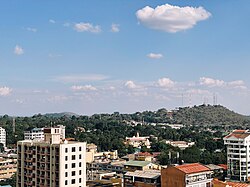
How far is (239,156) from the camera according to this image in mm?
44000

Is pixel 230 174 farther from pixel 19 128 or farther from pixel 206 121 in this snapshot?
pixel 206 121

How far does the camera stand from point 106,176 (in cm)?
4400

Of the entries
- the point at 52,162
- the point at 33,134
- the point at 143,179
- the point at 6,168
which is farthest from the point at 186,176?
the point at 33,134

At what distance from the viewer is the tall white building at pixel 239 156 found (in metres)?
43.8

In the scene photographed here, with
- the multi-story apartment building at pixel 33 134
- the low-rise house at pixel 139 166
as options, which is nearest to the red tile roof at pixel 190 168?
the low-rise house at pixel 139 166

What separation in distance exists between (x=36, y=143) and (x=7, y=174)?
1242 inches

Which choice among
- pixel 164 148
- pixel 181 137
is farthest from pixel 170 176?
pixel 181 137

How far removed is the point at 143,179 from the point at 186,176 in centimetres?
418

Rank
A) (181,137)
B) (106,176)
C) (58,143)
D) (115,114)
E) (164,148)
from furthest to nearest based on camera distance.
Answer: (115,114), (181,137), (164,148), (106,176), (58,143)

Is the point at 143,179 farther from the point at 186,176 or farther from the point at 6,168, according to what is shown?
the point at 6,168

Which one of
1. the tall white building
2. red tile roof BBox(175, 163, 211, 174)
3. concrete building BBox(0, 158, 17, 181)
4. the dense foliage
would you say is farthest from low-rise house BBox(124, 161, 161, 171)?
concrete building BBox(0, 158, 17, 181)

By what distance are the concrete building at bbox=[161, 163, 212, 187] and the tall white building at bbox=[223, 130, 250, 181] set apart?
12.0 metres

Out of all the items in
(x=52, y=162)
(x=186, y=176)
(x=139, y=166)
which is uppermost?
(x=52, y=162)

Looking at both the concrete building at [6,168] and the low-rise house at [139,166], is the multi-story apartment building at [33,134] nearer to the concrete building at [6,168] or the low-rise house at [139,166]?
the concrete building at [6,168]
